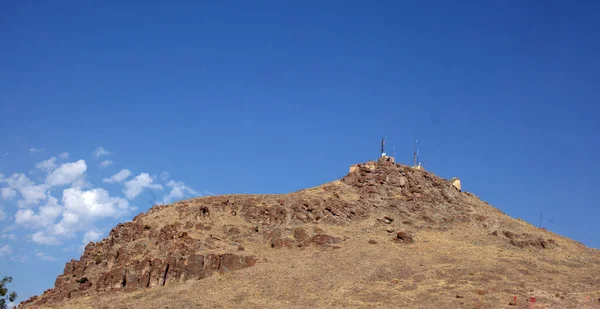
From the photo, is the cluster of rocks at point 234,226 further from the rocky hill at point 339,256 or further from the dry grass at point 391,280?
the dry grass at point 391,280

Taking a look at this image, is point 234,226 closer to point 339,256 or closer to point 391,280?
point 339,256

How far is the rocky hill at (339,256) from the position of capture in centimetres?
5316

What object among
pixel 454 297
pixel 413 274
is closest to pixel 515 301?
pixel 454 297

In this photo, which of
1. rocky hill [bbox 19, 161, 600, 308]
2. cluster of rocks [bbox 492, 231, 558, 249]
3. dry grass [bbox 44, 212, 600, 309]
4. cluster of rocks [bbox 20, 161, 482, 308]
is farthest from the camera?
cluster of rocks [bbox 492, 231, 558, 249]

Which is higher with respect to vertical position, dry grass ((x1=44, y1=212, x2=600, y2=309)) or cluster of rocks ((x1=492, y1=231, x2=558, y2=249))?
cluster of rocks ((x1=492, y1=231, x2=558, y2=249))

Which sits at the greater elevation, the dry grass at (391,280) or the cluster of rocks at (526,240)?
the cluster of rocks at (526,240)

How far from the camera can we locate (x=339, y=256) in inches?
2462

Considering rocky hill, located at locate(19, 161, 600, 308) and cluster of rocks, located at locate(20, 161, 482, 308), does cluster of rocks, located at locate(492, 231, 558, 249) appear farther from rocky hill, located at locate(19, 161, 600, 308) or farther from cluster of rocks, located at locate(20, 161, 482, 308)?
cluster of rocks, located at locate(20, 161, 482, 308)

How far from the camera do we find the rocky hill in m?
53.2

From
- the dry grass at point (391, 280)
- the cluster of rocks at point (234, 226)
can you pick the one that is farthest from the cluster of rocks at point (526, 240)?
the cluster of rocks at point (234, 226)

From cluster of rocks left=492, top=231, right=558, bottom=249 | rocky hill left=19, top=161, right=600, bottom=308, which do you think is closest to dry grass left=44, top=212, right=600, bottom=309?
rocky hill left=19, top=161, right=600, bottom=308

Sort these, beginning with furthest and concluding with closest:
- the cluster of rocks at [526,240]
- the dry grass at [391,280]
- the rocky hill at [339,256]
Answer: the cluster of rocks at [526,240], the rocky hill at [339,256], the dry grass at [391,280]

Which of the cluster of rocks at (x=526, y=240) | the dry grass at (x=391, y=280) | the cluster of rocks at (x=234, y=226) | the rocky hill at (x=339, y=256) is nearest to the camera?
the dry grass at (x=391, y=280)

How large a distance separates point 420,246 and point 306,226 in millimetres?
12919
